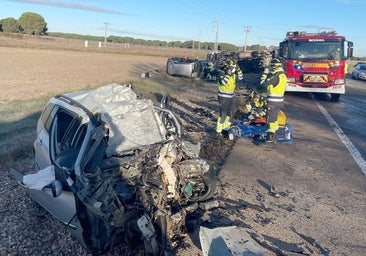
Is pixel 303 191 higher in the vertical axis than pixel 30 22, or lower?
lower

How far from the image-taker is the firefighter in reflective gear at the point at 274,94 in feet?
30.2

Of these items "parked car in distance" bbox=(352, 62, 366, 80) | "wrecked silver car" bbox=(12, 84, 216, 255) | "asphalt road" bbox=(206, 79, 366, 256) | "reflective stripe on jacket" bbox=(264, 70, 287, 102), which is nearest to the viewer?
"wrecked silver car" bbox=(12, 84, 216, 255)

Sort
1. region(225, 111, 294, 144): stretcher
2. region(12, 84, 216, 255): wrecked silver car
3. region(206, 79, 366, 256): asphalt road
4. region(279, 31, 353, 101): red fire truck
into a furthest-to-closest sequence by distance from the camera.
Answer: region(279, 31, 353, 101): red fire truck
region(225, 111, 294, 144): stretcher
region(206, 79, 366, 256): asphalt road
region(12, 84, 216, 255): wrecked silver car

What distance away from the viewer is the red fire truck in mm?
17109

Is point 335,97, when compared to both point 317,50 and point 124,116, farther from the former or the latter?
point 124,116

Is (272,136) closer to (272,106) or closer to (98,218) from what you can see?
(272,106)

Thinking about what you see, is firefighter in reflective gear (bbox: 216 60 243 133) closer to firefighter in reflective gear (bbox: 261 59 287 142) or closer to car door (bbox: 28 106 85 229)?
firefighter in reflective gear (bbox: 261 59 287 142)

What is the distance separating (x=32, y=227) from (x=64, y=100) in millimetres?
1656

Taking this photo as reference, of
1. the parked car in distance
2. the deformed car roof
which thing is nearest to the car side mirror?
the deformed car roof

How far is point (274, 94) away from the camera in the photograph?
30.8ft

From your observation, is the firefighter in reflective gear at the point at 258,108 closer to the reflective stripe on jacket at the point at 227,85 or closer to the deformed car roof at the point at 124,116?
the reflective stripe on jacket at the point at 227,85

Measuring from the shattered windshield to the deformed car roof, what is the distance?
43.4 ft

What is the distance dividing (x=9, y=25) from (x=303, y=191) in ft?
317

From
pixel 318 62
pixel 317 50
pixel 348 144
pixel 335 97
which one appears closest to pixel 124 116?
pixel 348 144
